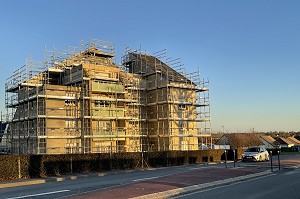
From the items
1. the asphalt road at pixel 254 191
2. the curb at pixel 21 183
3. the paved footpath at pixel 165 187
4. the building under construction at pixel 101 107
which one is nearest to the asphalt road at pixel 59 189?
the curb at pixel 21 183

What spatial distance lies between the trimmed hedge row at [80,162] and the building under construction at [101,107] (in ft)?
28.3

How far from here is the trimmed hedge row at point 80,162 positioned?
70.0 feet

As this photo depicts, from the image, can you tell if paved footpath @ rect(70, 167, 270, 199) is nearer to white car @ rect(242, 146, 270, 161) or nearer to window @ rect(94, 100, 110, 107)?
white car @ rect(242, 146, 270, 161)

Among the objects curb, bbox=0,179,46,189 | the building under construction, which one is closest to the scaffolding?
the building under construction

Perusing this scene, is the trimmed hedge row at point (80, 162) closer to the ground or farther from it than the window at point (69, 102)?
closer to the ground

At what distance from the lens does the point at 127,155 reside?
27.4m

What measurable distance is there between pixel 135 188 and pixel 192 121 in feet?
94.2

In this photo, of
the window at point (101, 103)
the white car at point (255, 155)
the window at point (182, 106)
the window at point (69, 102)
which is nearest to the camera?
the white car at point (255, 155)

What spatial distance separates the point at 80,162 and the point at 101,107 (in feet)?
43.2

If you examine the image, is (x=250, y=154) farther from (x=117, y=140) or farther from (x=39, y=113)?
(x=39, y=113)

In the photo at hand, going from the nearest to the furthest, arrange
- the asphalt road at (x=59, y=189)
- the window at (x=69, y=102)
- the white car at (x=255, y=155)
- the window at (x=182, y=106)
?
the asphalt road at (x=59, y=189)
the white car at (x=255, y=155)
the window at (x=69, y=102)
the window at (x=182, y=106)

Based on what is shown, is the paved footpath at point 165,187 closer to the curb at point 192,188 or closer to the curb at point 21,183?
the curb at point 192,188

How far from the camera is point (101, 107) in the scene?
37.3m

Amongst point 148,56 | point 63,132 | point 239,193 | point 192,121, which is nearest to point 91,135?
point 63,132
